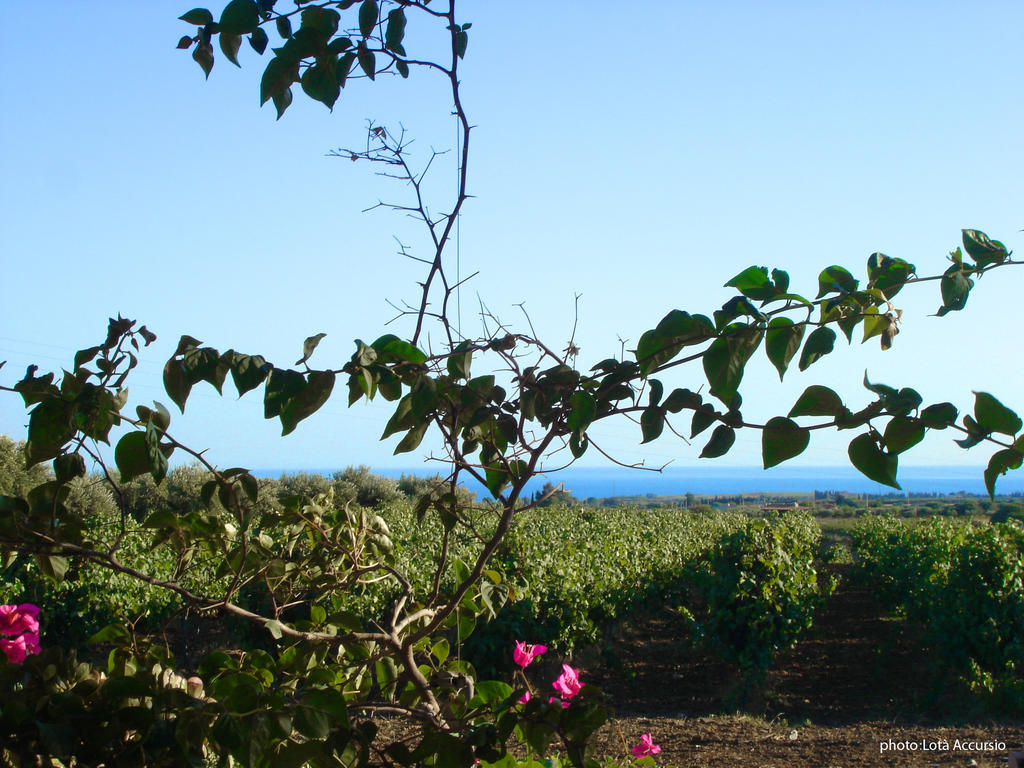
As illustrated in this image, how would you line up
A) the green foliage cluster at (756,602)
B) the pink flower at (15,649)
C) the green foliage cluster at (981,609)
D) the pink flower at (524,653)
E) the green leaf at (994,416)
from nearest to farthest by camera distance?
1. the green leaf at (994,416)
2. the pink flower at (15,649)
3. the pink flower at (524,653)
4. the green foliage cluster at (981,609)
5. the green foliage cluster at (756,602)

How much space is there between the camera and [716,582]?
879cm

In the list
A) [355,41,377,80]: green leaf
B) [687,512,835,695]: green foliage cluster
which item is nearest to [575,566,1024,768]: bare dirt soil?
[687,512,835,695]: green foliage cluster

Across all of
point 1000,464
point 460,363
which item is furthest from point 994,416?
point 460,363

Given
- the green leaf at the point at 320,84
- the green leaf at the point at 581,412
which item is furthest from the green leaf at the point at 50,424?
the green leaf at the point at 581,412

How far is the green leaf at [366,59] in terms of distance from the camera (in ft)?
3.89

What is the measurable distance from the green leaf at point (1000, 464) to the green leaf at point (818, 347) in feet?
0.79

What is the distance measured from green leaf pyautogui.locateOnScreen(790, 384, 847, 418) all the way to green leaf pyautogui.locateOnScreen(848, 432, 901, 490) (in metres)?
0.05

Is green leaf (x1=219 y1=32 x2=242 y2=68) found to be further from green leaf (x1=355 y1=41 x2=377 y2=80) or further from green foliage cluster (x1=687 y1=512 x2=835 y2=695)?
green foliage cluster (x1=687 y1=512 x2=835 y2=695)

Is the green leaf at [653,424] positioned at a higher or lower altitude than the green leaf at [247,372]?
lower

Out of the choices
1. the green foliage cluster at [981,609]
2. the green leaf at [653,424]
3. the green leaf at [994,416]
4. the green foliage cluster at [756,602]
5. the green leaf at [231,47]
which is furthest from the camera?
the green foliage cluster at [756,602]

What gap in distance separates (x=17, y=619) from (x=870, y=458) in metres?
1.46

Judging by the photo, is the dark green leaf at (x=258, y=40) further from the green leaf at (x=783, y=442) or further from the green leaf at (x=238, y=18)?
the green leaf at (x=783, y=442)

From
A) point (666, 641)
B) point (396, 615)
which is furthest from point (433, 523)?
point (396, 615)

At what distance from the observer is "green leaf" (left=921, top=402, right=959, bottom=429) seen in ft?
2.97
